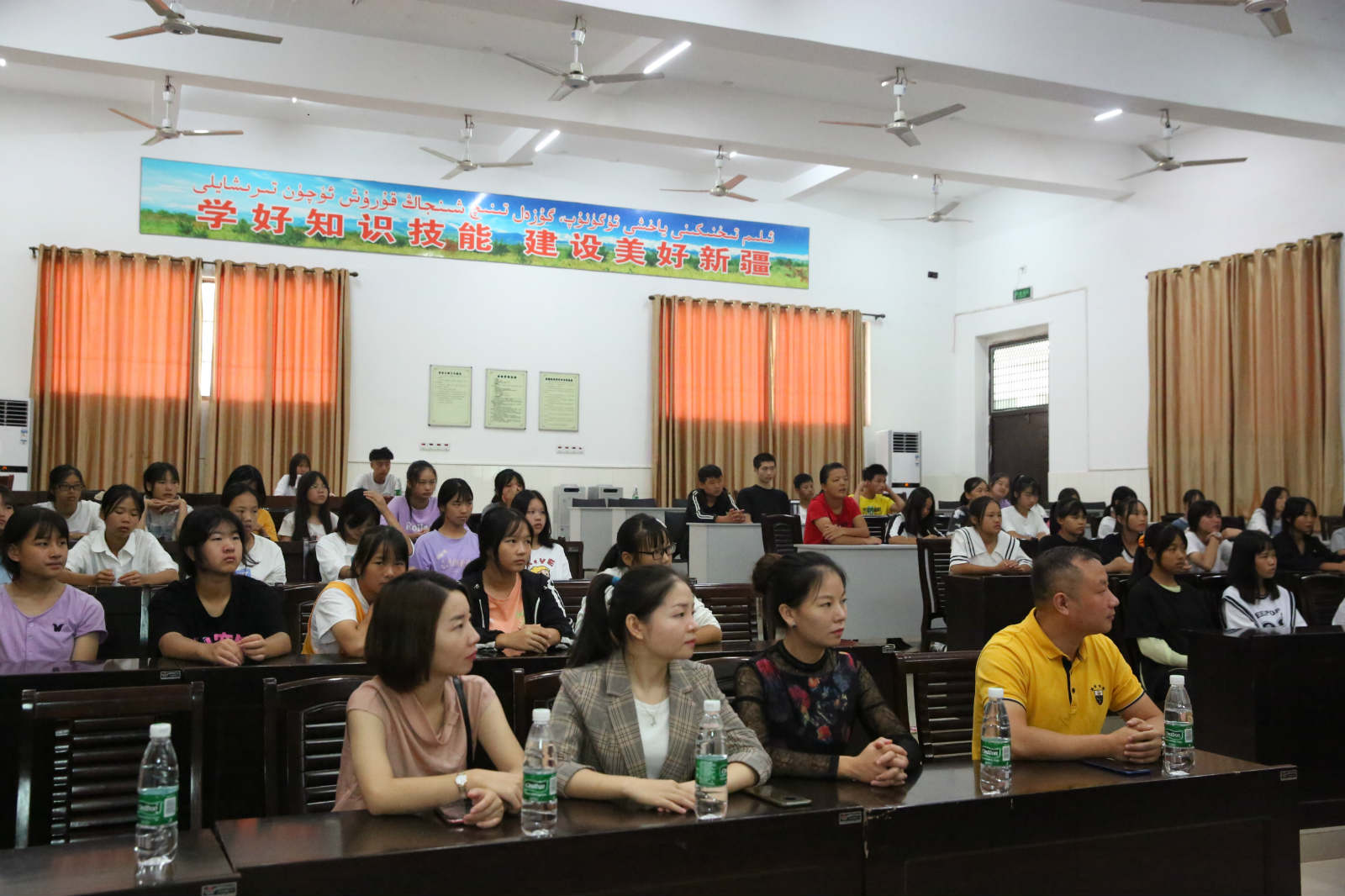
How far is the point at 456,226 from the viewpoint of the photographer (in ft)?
38.3

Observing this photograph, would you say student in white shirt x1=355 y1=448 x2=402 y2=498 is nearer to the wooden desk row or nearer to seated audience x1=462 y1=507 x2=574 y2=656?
seated audience x1=462 y1=507 x2=574 y2=656

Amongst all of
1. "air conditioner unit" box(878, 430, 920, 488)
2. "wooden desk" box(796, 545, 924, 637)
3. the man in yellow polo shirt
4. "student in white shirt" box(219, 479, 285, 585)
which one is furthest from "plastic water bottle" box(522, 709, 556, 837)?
"air conditioner unit" box(878, 430, 920, 488)

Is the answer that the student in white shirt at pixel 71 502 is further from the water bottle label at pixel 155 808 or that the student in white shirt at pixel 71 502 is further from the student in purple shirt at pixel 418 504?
the water bottle label at pixel 155 808

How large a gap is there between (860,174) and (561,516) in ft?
17.2

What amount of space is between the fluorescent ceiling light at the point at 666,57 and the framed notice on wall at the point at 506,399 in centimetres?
394

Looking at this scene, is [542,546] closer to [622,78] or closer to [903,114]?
[622,78]

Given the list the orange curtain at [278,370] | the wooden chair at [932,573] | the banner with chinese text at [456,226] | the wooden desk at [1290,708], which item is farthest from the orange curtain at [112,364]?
the wooden desk at [1290,708]

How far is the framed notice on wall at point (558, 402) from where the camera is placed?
11906 millimetres

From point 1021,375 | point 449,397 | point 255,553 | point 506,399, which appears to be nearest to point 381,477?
point 449,397

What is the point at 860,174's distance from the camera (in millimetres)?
12570

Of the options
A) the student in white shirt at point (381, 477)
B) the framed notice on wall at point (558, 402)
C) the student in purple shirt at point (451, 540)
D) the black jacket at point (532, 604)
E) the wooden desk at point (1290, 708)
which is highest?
the framed notice on wall at point (558, 402)

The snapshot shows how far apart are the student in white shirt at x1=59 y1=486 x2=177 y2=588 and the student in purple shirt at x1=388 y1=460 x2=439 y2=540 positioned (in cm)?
194

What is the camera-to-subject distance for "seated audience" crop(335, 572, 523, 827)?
2049 millimetres

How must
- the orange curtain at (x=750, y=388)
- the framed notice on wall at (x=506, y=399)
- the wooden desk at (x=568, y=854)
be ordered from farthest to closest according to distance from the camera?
1. the orange curtain at (x=750, y=388)
2. the framed notice on wall at (x=506, y=399)
3. the wooden desk at (x=568, y=854)
